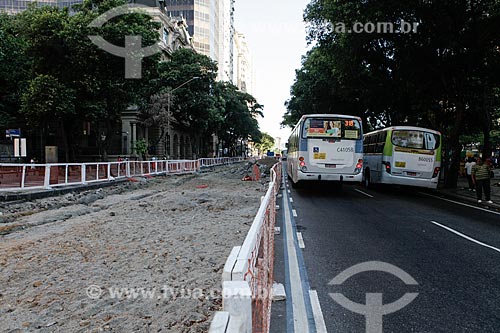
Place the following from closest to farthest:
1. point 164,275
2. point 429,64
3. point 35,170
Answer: point 164,275, point 35,170, point 429,64

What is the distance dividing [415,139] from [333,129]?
4.34 metres

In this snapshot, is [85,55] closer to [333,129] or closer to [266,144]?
[333,129]

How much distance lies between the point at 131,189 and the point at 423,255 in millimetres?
15126

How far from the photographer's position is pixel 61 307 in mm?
4137

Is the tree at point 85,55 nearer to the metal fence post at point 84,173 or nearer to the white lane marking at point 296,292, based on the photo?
the metal fence post at point 84,173

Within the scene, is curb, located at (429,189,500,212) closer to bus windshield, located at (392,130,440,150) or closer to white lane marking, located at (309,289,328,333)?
bus windshield, located at (392,130,440,150)

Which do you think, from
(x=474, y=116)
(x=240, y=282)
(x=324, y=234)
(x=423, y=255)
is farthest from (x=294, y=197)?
(x=474, y=116)

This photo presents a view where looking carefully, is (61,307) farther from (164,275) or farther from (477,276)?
(477,276)

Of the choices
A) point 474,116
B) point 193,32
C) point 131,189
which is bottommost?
point 131,189

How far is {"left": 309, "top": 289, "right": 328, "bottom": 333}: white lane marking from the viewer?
3.73 meters

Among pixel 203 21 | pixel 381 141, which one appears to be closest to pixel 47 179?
pixel 381 141

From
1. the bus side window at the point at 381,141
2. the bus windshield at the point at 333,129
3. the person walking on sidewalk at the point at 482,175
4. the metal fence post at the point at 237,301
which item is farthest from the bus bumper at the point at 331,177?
the metal fence post at the point at 237,301

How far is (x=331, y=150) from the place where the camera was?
51.6 feet

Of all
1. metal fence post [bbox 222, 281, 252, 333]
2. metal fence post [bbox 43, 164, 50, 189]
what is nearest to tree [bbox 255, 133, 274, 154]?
metal fence post [bbox 43, 164, 50, 189]
